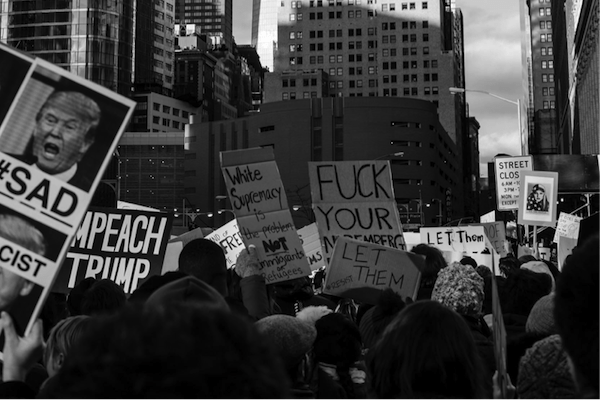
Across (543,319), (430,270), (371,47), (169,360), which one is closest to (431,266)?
(430,270)

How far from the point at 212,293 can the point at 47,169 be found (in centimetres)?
116

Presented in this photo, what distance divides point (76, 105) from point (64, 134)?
14cm

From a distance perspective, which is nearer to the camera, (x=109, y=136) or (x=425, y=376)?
(x=425, y=376)

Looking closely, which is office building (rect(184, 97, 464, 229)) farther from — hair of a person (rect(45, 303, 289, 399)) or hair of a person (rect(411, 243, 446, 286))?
hair of a person (rect(45, 303, 289, 399))

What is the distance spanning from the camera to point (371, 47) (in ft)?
527

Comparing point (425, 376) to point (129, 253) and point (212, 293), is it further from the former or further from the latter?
point (129, 253)

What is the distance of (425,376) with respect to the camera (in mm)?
2600

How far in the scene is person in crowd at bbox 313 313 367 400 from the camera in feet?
14.5

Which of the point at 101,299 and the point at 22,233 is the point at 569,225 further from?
the point at 22,233

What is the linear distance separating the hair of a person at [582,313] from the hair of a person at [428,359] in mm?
464

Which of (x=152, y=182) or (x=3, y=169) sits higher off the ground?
(x=152, y=182)

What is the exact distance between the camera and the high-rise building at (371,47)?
155 meters

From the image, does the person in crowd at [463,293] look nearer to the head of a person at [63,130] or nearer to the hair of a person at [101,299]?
the hair of a person at [101,299]

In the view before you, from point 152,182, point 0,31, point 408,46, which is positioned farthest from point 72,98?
point 408,46
